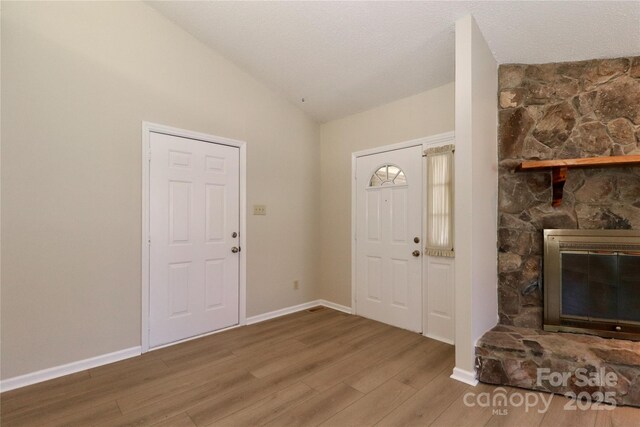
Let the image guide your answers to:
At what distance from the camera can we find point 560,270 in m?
2.46

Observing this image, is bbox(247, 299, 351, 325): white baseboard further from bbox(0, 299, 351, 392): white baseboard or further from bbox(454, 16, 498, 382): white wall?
bbox(454, 16, 498, 382): white wall

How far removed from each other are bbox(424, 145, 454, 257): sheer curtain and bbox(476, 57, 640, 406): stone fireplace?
1.40 ft

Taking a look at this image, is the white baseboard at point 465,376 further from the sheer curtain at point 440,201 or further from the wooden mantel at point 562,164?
the wooden mantel at point 562,164

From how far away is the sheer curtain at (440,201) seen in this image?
9.55ft

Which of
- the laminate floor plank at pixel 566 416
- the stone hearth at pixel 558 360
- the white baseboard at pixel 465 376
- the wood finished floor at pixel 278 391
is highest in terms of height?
the stone hearth at pixel 558 360

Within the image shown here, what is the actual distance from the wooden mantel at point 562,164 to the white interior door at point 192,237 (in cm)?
287

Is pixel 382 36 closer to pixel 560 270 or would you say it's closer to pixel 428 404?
pixel 560 270

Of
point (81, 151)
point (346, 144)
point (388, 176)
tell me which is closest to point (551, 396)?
point (388, 176)

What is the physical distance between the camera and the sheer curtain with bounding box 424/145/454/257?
2.91 metres

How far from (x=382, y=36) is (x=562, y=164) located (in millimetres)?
1764

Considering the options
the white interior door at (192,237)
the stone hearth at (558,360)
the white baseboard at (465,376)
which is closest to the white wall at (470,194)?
the white baseboard at (465,376)

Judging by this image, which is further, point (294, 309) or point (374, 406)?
point (294, 309)

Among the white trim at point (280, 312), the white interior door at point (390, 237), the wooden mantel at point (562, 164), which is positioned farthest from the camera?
the white trim at point (280, 312)

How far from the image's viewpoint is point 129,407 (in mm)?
1935
